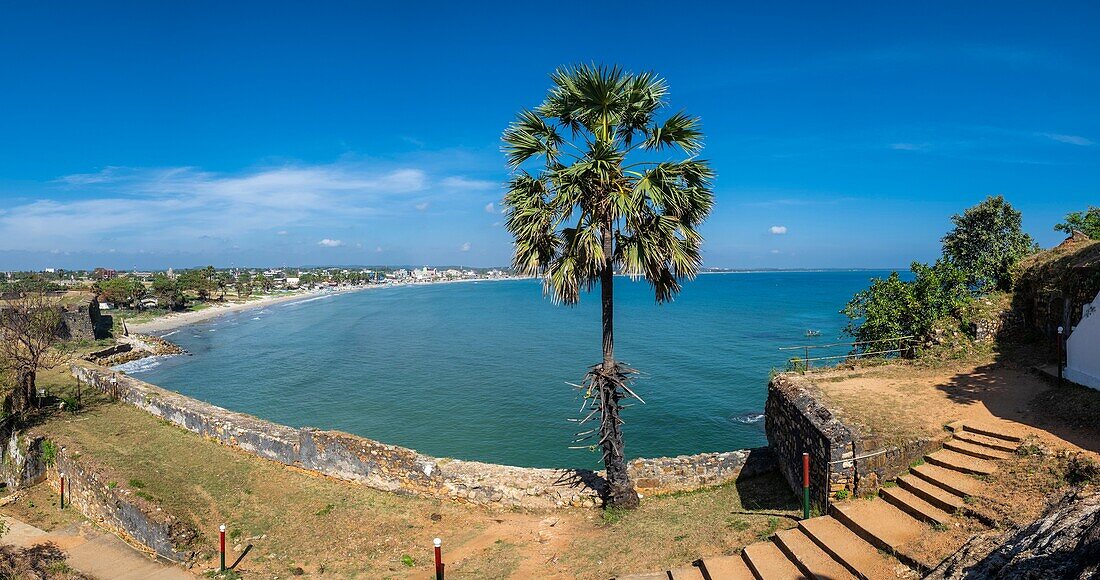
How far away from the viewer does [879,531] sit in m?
7.55

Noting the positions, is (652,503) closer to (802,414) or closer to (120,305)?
(802,414)

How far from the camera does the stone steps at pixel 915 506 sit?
7473 millimetres

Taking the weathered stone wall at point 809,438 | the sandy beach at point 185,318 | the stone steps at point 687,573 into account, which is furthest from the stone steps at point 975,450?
the sandy beach at point 185,318

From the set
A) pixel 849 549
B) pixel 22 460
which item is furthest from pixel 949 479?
pixel 22 460

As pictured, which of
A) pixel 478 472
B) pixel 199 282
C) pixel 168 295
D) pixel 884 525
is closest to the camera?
pixel 884 525

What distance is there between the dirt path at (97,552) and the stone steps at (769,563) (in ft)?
32.1

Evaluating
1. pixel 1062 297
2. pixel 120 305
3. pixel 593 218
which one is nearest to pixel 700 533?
pixel 593 218

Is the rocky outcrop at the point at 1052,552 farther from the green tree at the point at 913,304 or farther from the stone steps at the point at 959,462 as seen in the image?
the green tree at the point at 913,304

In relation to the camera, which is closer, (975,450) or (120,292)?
(975,450)

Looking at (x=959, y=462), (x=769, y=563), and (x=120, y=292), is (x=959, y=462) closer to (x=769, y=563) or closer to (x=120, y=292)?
(x=769, y=563)

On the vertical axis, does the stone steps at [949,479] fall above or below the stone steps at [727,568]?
A: above

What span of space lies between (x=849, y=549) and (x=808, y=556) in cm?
56

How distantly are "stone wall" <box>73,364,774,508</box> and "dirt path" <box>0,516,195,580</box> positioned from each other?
11.2 feet

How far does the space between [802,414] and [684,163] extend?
5572 mm
